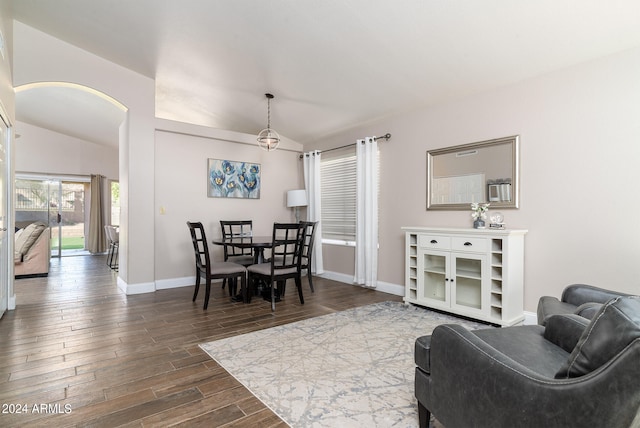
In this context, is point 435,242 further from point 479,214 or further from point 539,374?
point 539,374

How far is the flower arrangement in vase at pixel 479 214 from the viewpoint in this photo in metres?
3.45

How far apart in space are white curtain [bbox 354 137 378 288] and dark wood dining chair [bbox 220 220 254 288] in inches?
65.0

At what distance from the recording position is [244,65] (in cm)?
388

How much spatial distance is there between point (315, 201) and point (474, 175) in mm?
2791

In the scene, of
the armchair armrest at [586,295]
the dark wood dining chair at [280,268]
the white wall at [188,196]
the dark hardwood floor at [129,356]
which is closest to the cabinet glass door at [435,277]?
the dark hardwood floor at [129,356]

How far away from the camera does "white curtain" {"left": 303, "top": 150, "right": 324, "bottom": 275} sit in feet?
18.7

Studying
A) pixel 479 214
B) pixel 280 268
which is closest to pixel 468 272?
pixel 479 214

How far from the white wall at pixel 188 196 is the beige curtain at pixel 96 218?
537 cm

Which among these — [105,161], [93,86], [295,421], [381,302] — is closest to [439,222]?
[381,302]

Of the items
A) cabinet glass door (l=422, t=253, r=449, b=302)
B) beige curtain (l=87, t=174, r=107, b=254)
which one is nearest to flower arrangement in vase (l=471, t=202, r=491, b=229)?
cabinet glass door (l=422, t=253, r=449, b=302)

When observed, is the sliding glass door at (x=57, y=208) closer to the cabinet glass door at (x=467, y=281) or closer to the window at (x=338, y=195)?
the window at (x=338, y=195)

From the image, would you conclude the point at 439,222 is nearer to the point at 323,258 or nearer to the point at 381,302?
the point at 381,302

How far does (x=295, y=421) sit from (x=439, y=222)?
116 inches

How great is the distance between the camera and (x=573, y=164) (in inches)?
116
